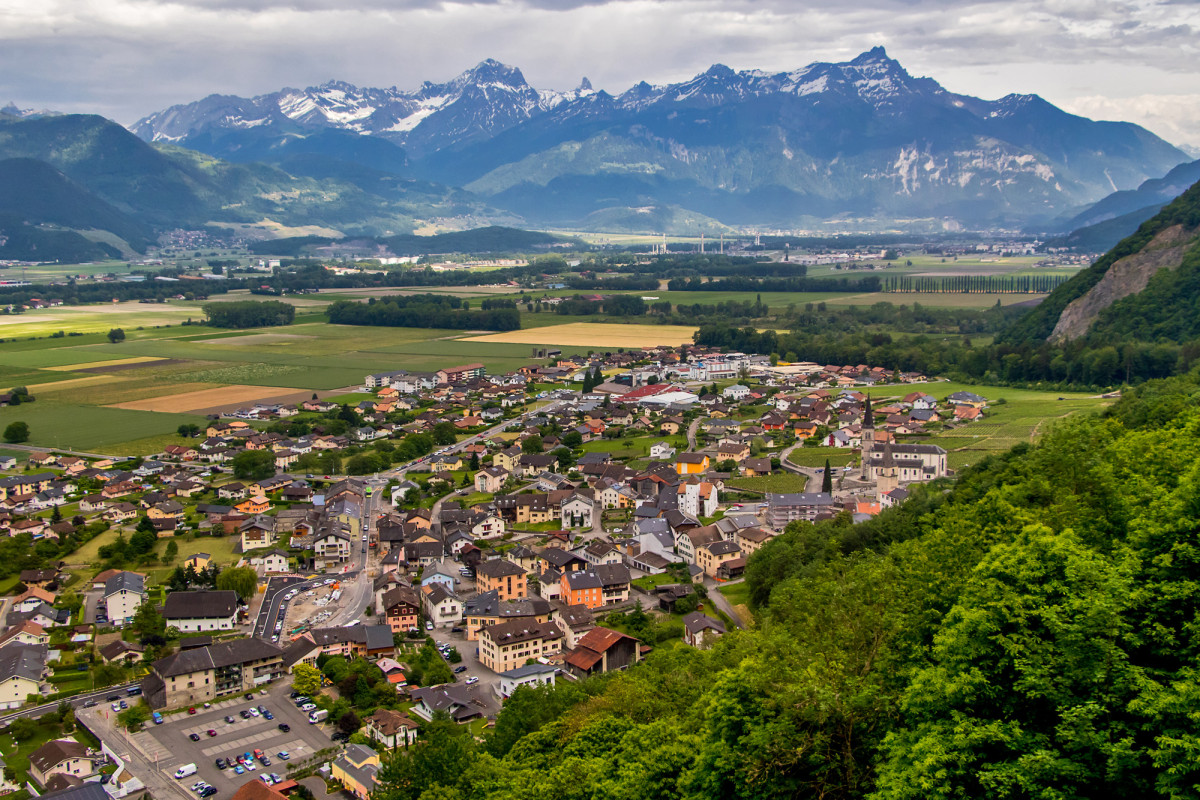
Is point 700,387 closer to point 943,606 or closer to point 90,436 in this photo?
point 90,436

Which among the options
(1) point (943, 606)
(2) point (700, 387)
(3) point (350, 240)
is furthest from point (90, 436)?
(3) point (350, 240)

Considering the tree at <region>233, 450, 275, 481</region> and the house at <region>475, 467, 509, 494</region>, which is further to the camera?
the tree at <region>233, 450, 275, 481</region>

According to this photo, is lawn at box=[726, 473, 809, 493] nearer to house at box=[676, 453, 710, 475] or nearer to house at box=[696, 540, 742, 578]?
house at box=[676, 453, 710, 475]

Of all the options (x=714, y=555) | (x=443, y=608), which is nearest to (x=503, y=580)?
(x=443, y=608)

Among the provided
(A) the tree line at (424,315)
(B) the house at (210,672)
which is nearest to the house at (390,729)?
(B) the house at (210,672)

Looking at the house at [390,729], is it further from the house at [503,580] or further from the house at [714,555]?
the house at [714,555]

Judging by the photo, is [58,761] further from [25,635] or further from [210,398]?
[210,398]

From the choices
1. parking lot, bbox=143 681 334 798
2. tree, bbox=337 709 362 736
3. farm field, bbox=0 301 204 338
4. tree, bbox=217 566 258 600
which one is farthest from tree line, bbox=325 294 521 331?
tree, bbox=337 709 362 736
